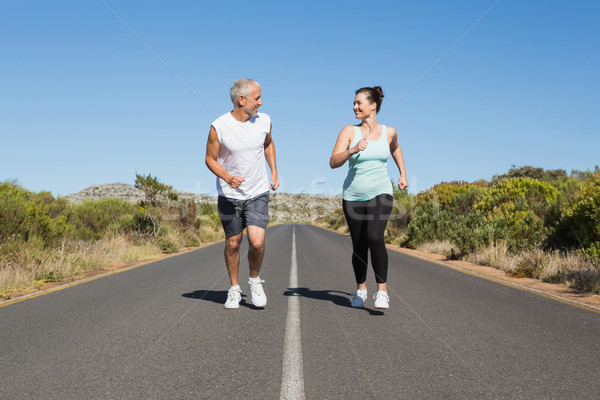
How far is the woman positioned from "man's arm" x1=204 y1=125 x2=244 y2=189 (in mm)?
1122

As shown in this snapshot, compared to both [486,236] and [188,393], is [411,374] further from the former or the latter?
[486,236]

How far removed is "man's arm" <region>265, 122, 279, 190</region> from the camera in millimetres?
5512

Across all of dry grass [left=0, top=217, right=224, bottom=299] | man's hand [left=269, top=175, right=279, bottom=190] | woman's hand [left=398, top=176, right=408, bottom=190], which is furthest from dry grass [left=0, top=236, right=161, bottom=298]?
woman's hand [left=398, top=176, right=408, bottom=190]

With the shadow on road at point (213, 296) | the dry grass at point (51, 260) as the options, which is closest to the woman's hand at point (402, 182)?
the shadow on road at point (213, 296)

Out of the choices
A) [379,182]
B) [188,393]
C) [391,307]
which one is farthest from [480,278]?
[188,393]

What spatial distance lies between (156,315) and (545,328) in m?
4.18

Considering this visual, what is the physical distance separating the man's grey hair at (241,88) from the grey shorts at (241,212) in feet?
3.60

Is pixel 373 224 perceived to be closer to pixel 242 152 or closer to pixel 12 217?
pixel 242 152

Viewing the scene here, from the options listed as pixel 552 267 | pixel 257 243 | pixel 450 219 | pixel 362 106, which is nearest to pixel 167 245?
pixel 450 219

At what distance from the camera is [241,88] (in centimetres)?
520

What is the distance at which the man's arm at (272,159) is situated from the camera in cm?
551

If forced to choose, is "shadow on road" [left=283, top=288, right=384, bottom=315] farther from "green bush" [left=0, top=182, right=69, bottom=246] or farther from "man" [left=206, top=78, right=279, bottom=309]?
"green bush" [left=0, top=182, right=69, bottom=246]

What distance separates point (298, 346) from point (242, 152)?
2.22m

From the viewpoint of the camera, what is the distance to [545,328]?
4.75 m
